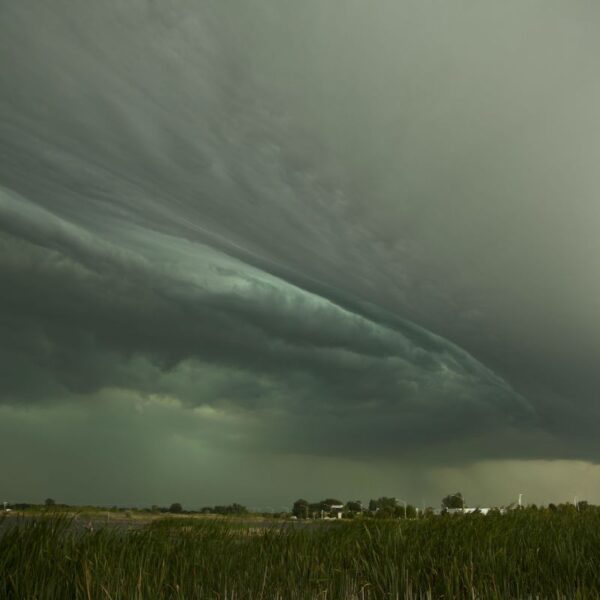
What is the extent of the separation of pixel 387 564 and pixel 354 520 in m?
4.33

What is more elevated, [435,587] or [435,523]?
[435,523]

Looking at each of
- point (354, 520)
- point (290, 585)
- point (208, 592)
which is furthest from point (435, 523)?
point (208, 592)

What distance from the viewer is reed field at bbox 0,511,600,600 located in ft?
31.2

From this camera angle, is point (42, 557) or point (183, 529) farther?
point (183, 529)

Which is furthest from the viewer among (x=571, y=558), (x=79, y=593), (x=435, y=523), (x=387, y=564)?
(x=435, y=523)

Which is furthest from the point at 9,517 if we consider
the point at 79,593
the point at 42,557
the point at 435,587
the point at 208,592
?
the point at 435,587

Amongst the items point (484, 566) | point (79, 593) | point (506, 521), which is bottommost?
point (79, 593)

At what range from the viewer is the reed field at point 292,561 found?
9516 millimetres

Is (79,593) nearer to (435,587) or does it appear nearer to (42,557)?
(42,557)

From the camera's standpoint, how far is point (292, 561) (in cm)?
1175

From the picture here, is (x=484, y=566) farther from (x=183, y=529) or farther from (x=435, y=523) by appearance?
(x=183, y=529)

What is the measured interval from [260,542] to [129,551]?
2.93 meters

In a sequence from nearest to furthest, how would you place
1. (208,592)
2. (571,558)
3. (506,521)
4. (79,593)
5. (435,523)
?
1. (79,593)
2. (208,592)
3. (571,558)
4. (435,523)
5. (506,521)

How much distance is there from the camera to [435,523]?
618 inches
